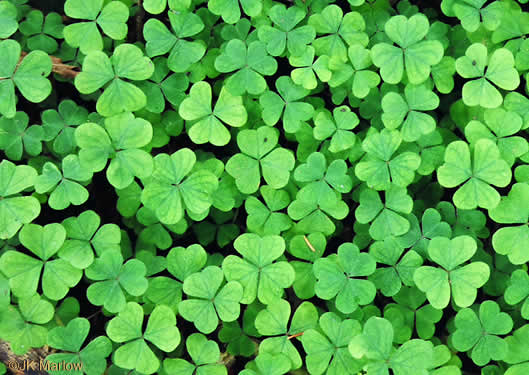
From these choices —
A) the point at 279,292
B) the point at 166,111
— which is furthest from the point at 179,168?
the point at 279,292

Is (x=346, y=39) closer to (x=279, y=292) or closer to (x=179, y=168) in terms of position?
(x=179, y=168)

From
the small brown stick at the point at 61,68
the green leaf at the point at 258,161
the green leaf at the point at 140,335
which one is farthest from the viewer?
the small brown stick at the point at 61,68

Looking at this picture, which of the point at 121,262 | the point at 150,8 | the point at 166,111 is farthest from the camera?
the point at 166,111

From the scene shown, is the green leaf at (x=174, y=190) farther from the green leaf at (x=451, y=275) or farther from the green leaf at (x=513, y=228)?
the green leaf at (x=513, y=228)

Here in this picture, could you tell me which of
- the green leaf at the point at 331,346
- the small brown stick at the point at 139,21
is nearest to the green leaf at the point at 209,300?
the green leaf at the point at 331,346

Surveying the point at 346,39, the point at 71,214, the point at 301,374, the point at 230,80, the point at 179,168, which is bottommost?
the point at 301,374

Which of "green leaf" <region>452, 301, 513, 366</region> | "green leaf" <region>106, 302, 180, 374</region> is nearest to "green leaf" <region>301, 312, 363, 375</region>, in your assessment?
"green leaf" <region>452, 301, 513, 366</region>

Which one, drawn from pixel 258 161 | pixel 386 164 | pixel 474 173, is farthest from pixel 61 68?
pixel 474 173
